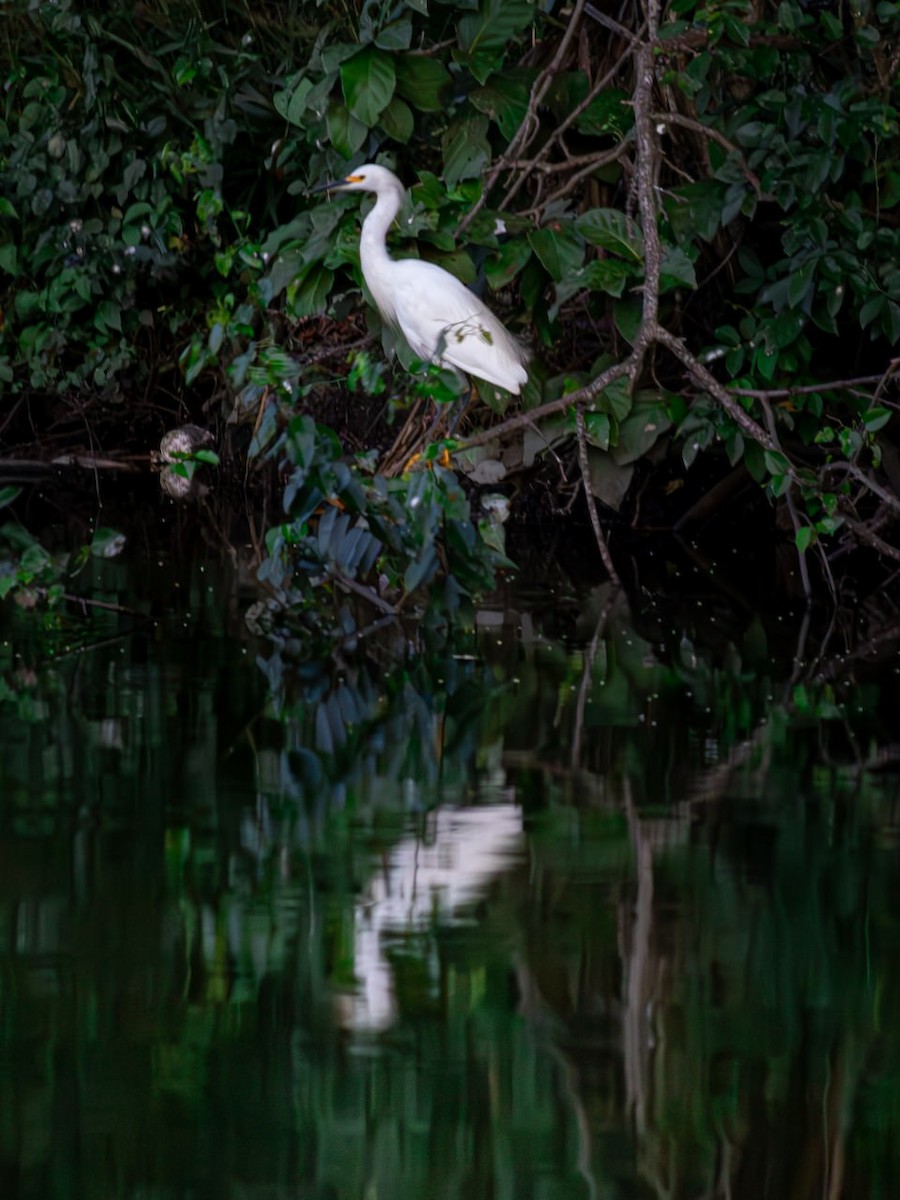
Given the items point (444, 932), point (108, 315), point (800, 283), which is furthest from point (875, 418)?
point (108, 315)

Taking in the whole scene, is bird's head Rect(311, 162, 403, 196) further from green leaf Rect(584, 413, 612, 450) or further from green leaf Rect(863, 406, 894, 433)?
green leaf Rect(863, 406, 894, 433)

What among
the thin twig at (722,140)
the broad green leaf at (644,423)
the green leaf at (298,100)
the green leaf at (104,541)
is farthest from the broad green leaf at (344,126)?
the green leaf at (104,541)

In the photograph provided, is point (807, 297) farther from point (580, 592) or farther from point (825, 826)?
point (825, 826)

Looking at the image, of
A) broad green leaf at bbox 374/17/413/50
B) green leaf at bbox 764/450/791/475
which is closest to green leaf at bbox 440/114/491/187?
broad green leaf at bbox 374/17/413/50

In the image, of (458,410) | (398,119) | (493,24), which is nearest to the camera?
(493,24)

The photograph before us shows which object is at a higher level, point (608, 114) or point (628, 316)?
point (608, 114)

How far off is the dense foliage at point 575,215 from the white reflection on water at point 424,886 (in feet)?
3.03

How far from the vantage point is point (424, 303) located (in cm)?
398

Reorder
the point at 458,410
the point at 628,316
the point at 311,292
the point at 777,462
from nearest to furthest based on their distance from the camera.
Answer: the point at 777,462
the point at 628,316
the point at 311,292
the point at 458,410

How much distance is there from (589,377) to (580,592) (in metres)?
0.61

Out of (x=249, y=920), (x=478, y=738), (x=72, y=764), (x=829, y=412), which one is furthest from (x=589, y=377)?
(x=249, y=920)

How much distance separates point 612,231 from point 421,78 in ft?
1.74

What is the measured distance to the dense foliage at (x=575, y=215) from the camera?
11.7 ft

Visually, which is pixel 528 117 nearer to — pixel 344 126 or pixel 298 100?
pixel 344 126
